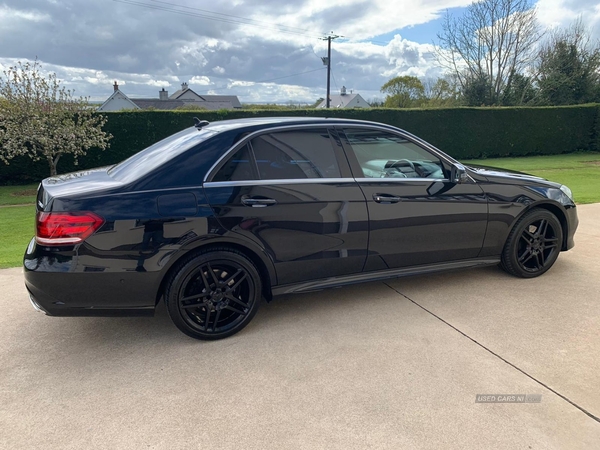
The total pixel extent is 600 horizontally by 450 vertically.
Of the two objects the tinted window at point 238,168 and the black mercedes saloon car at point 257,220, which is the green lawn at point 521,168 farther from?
the tinted window at point 238,168

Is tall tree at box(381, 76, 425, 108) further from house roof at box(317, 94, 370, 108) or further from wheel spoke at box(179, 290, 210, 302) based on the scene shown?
wheel spoke at box(179, 290, 210, 302)

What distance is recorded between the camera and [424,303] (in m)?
3.76

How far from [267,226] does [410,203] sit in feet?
4.33

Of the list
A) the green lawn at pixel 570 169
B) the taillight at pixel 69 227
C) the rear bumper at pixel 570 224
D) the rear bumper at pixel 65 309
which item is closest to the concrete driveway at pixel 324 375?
the rear bumper at pixel 65 309

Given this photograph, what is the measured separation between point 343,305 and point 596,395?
74.5 inches

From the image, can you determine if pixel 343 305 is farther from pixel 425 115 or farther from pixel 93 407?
pixel 425 115

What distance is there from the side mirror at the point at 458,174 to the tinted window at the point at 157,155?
85.6 inches

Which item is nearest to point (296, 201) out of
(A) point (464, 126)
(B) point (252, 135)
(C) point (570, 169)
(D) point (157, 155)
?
(B) point (252, 135)

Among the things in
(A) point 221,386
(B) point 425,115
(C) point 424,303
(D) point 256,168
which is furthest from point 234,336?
(B) point 425,115

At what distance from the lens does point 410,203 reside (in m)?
3.64

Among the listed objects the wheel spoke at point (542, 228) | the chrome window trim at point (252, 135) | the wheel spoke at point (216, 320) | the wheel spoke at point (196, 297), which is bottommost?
the wheel spoke at point (216, 320)

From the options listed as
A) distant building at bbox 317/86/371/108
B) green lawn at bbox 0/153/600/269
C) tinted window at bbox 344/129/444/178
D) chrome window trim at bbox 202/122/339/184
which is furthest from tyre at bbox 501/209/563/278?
distant building at bbox 317/86/371/108

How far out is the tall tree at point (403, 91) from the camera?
1905 inches

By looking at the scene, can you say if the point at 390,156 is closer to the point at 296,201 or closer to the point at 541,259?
the point at 296,201
